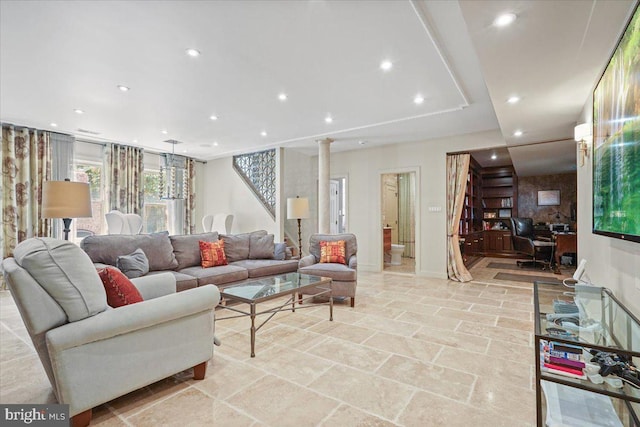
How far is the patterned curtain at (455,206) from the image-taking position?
5582 mm

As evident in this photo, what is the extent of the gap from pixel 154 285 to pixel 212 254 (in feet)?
5.79

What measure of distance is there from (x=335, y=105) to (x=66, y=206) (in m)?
3.24

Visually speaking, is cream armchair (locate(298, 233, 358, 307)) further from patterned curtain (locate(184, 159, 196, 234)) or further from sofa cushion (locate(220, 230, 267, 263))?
patterned curtain (locate(184, 159, 196, 234))

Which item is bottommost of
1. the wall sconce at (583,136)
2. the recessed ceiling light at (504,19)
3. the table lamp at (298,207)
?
the table lamp at (298,207)

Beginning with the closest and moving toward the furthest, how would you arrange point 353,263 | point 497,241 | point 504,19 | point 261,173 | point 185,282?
1. point 504,19
2. point 185,282
3. point 353,263
4. point 261,173
5. point 497,241

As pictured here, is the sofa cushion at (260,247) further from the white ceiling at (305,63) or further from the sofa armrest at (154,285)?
the sofa armrest at (154,285)

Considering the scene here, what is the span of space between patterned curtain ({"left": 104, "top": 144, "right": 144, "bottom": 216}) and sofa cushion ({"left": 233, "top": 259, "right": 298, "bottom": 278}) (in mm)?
3497

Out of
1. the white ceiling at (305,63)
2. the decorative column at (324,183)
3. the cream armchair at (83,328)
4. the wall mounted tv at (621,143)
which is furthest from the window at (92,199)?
the wall mounted tv at (621,143)

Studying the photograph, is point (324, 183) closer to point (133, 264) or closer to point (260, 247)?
point (260, 247)

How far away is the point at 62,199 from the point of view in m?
2.88

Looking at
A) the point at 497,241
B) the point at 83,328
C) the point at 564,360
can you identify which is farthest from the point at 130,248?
the point at 497,241

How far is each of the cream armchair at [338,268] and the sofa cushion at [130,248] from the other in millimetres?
1785

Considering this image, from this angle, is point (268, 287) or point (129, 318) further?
point (268, 287)

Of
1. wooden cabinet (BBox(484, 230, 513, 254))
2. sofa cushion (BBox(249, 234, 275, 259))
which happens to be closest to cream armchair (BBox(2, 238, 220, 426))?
sofa cushion (BBox(249, 234, 275, 259))
